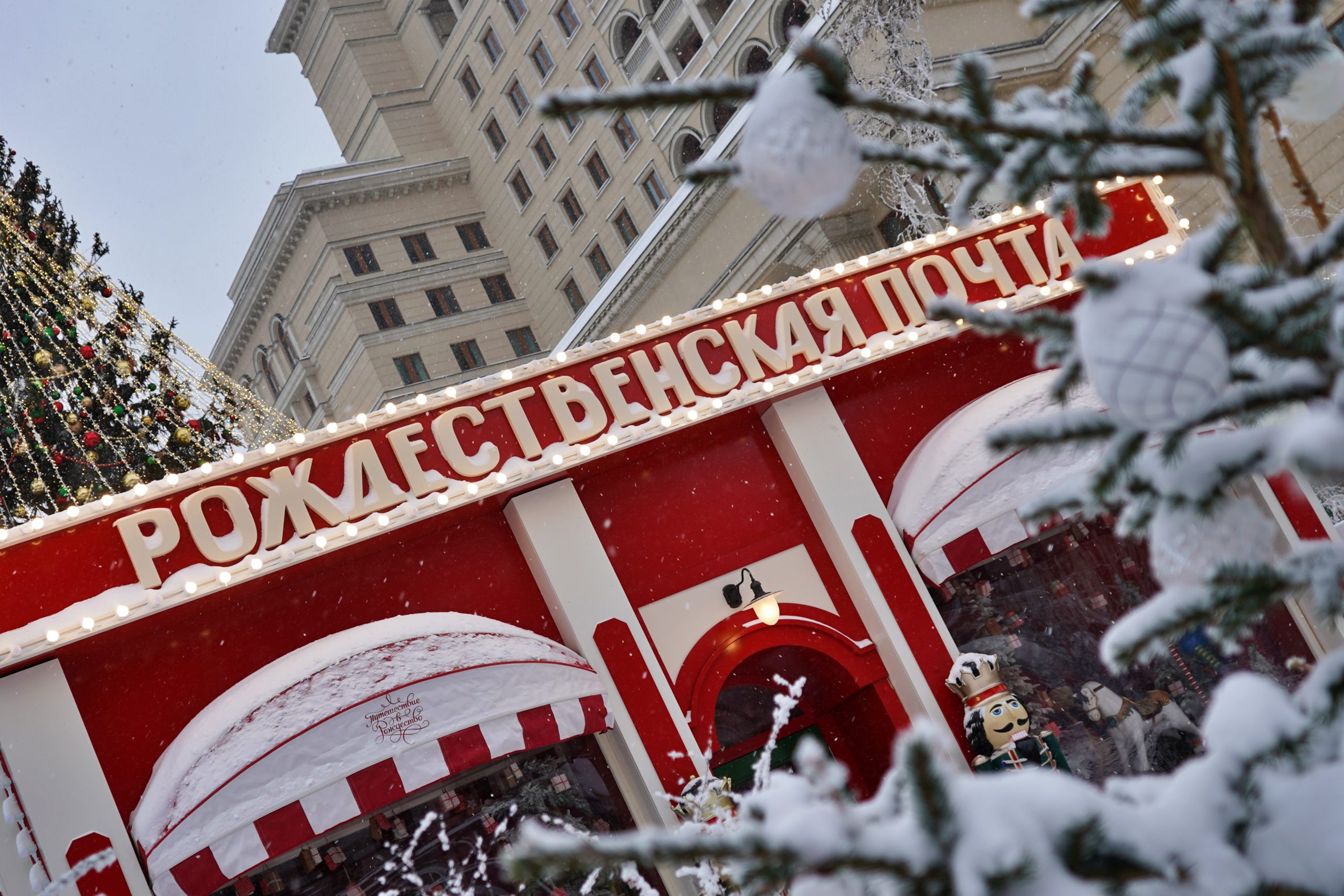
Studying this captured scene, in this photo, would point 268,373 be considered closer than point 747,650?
No

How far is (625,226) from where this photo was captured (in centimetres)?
2881

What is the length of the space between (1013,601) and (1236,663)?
1910mm

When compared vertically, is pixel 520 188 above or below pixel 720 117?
above

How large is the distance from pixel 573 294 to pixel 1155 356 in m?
30.3

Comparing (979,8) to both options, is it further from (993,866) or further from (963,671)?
(993,866)

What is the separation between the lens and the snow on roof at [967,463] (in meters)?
8.22

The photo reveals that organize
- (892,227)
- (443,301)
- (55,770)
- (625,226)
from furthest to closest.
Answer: (443,301) < (625,226) < (892,227) < (55,770)

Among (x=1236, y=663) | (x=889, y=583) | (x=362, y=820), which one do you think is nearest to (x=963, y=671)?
(x=889, y=583)

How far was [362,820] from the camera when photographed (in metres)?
7.01

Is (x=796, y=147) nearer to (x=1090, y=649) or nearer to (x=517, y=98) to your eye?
(x=1090, y=649)

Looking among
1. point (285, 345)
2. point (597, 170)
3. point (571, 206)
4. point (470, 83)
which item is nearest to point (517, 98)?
point (470, 83)

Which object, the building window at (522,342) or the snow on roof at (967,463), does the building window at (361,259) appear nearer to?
the building window at (522,342)

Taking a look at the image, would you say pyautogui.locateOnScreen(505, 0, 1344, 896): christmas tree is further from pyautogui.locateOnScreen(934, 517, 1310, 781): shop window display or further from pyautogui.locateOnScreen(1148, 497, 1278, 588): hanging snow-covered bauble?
pyautogui.locateOnScreen(934, 517, 1310, 781): shop window display

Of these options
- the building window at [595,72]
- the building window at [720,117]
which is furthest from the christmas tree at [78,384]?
the building window at [595,72]
